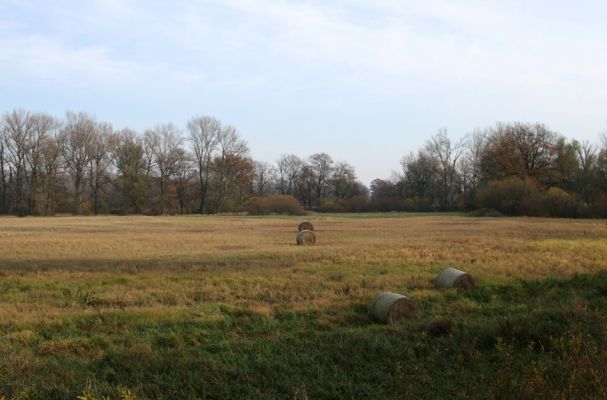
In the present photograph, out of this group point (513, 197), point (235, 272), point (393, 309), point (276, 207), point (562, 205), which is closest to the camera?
point (393, 309)

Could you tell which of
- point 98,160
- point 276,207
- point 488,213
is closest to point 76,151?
point 98,160

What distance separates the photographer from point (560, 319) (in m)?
8.73

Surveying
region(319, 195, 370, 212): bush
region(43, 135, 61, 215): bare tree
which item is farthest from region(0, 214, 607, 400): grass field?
region(319, 195, 370, 212): bush

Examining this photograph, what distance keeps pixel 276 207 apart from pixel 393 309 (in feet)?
228

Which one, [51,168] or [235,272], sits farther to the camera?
[51,168]

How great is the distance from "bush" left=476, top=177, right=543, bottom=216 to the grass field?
156ft

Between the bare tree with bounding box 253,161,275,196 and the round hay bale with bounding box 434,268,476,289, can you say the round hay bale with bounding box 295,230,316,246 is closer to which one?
the round hay bale with bounding box 434,268,476,289

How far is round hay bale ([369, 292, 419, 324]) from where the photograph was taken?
945 cm

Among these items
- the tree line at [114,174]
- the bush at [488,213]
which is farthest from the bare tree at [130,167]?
the bush at [488,213]

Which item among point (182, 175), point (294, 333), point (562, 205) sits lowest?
point (294, 333)

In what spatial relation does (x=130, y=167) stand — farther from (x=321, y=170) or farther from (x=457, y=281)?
(x=457, y=281)

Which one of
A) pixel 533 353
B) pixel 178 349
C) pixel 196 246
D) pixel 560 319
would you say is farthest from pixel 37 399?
pixel 196 246

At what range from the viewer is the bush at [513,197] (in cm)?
6170

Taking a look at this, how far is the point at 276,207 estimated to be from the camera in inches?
3105
